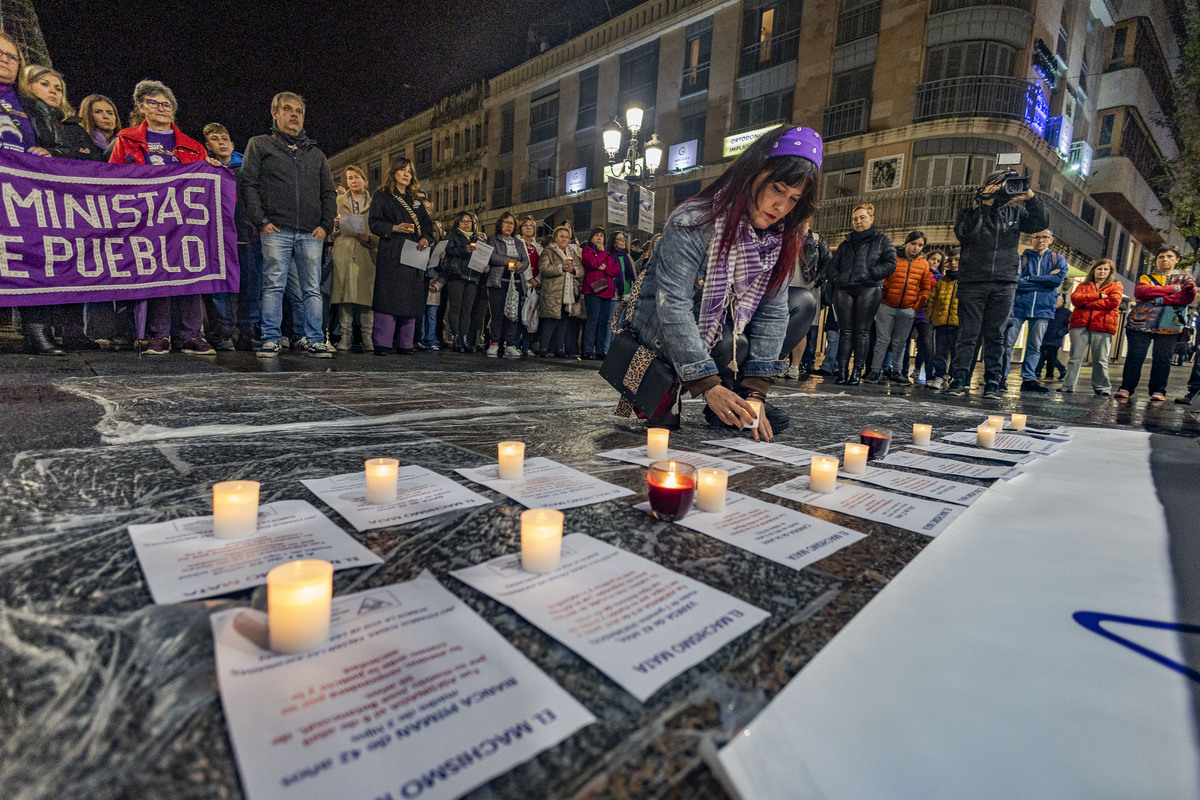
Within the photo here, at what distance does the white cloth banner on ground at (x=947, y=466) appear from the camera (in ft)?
6.38

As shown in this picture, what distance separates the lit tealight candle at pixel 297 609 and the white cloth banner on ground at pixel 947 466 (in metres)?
1.93

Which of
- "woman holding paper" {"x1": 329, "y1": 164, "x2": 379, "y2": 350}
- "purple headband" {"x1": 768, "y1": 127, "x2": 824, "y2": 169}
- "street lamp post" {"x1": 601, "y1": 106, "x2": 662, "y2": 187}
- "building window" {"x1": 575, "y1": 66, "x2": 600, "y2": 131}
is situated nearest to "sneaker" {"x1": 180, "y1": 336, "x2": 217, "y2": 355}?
"woman holding paper" {"x1": 329, "y1": 164, "x2": 379, "y2": 350}

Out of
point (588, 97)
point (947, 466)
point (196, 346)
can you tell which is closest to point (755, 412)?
point (947, 466)

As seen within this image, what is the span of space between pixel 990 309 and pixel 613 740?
5.89m

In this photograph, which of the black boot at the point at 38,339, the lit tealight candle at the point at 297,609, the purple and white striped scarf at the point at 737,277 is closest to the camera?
the lit tealight candle at the point at 297,609

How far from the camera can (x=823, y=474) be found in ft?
5.18

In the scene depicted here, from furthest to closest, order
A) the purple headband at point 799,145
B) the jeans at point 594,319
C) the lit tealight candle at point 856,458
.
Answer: the jeans at point 594,319 < the purple headband at point 799,145 < the lit tealight candle at point 856,458

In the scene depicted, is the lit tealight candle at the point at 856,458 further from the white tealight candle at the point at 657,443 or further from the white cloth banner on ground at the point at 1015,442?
the white cloth banner on ground at the point at 1015,442

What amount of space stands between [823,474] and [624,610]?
0.93 meters

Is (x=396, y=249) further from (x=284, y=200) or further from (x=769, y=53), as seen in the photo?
(x=769, y=53)

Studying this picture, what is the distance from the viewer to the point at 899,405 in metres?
4.16

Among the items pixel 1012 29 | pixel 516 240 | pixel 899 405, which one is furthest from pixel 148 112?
pixel 1012 29

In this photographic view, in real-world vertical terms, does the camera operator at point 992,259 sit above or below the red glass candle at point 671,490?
above

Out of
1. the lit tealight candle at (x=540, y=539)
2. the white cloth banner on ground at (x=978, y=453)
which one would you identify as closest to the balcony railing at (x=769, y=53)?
the white cloth banner on ground at (x=978, y=453)
